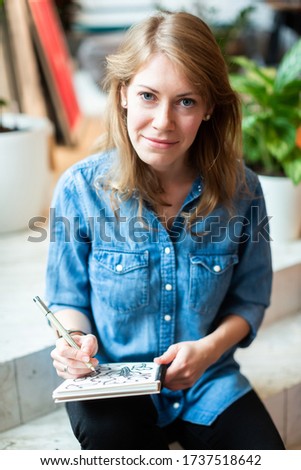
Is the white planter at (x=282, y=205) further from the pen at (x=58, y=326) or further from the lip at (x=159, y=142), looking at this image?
the pen at (x=58, y=326)

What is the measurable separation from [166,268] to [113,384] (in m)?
0.26

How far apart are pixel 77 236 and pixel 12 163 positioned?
924 mm

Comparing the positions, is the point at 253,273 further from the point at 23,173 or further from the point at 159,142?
the point at 23,173

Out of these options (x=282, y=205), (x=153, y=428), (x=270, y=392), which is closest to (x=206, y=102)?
(x=153, y=428)

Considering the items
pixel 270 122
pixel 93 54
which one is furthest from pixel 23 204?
pixel 93 54

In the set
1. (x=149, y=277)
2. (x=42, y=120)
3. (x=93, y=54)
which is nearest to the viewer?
(x=149, y=277)

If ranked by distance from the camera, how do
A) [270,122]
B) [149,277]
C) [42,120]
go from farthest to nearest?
[42,120] < [270,122] < [149,277]

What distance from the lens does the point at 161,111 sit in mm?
1087

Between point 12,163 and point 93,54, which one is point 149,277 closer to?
point 12,163

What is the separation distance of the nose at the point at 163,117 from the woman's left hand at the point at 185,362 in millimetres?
389

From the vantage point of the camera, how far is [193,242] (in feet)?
Answer: 4.09

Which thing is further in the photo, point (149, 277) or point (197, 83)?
point (149, 277)

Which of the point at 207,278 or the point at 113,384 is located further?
the point at 207,278

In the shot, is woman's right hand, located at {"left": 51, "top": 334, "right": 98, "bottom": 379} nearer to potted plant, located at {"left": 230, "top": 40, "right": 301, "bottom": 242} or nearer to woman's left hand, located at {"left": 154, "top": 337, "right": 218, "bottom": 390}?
woman's left hand, located at {"left": 154, "top": 337, "right": 218, "bottom": 390}
